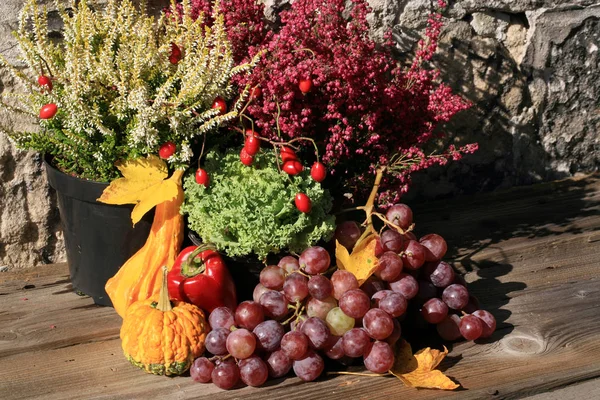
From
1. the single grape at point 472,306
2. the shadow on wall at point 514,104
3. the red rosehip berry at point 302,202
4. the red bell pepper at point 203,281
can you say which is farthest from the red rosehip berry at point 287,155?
the shadow on wall at point 514,104

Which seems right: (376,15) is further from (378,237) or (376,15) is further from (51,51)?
(51,51)

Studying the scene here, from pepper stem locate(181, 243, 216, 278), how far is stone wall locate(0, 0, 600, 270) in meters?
0.71

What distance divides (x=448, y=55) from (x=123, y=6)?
123 cm

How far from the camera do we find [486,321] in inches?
85.7

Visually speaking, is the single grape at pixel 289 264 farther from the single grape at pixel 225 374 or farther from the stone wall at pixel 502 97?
the stone wall at pixel 502 97

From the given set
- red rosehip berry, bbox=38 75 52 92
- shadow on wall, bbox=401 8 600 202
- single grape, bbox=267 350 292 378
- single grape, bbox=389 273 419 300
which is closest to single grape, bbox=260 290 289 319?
single grape, bbox=267 350 292 378

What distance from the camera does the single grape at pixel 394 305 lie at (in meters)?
2.03

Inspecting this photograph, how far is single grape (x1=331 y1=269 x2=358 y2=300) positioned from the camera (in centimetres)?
205

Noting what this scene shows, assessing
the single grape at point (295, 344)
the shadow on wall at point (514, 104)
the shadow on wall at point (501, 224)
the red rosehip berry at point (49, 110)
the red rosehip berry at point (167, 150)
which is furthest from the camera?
the shadow on wall at point (514, 104)

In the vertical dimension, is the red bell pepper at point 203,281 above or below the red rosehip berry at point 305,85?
below

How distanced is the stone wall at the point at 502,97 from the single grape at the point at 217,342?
927 mm

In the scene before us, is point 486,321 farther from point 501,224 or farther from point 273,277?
point 501,224

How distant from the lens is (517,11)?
2922 millimetres

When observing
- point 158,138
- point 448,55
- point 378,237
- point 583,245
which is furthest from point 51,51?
point 583,245
